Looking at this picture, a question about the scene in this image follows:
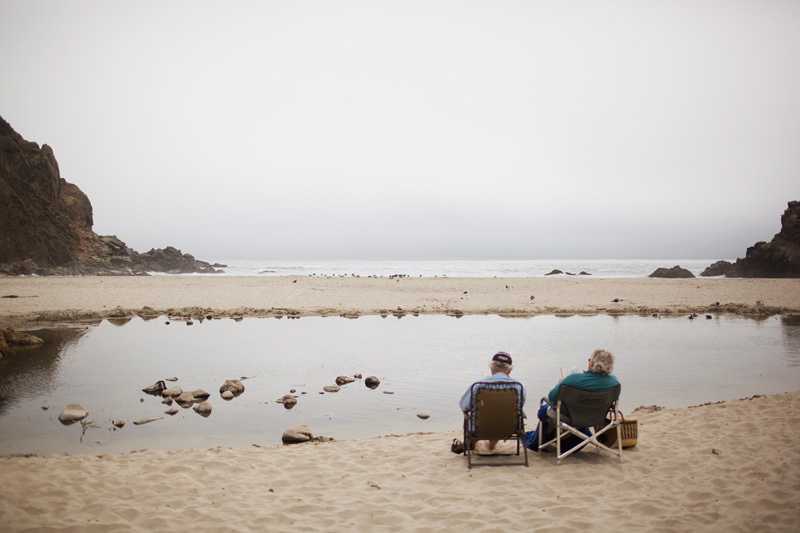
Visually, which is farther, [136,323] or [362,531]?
[136,323]

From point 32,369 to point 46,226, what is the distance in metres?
54.3

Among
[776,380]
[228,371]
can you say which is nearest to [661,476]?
[776,380]

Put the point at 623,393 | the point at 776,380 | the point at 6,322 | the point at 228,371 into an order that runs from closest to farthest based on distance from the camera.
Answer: the point at 623,393
the point at 776,380
the point at 228,371
the point at 6,322

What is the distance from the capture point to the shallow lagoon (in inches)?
281

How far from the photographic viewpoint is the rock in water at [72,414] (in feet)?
23.6

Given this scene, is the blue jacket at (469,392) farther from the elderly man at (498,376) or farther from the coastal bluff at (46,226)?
the coastal bluff at (46,226)

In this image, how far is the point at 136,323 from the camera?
700 inches

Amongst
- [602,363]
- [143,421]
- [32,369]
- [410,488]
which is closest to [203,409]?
[143,421]

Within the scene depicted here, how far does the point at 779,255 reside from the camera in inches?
1925

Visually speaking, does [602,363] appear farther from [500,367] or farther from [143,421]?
[143,421]

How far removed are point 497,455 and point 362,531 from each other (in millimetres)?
2490

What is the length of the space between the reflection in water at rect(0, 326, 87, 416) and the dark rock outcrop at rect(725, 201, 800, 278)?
63670mm

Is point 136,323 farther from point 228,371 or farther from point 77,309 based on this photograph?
point 228,371

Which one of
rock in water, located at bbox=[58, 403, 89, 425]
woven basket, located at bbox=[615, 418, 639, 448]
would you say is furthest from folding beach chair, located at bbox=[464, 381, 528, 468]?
rock in water, located at bbox=[58, 403, 89, 425]
